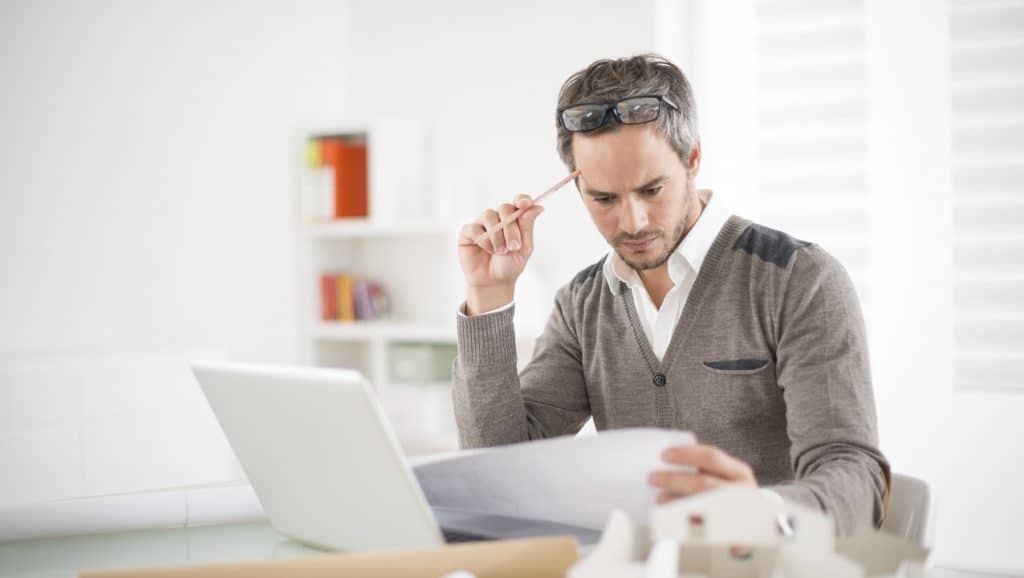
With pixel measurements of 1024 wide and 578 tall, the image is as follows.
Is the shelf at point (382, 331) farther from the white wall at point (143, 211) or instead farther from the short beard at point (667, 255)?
the short beard at point (667, 255)

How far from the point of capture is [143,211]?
11.7 feet

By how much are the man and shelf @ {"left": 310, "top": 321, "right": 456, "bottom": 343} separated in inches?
81.2

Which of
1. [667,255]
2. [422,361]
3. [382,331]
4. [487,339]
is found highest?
[667,255]

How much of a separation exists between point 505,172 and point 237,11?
1219mm

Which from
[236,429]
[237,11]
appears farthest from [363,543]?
[237,11]

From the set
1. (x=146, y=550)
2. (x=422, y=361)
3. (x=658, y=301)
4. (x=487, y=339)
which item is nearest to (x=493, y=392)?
(x=487, y=339)

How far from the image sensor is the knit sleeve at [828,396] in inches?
41.4

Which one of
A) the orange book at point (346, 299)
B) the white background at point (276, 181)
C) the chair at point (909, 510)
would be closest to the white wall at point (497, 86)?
the white background at point (276, 181)

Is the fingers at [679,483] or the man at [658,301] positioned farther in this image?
the man at [658,301]

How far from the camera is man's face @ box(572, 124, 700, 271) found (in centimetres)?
147

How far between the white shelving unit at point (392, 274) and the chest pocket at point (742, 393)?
224 cm

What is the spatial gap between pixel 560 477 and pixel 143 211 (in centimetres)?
304

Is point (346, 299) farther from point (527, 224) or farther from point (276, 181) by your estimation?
point (527, 224)

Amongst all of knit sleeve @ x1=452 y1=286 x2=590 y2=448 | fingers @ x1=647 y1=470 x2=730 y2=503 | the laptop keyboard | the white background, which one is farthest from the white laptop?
the white background
